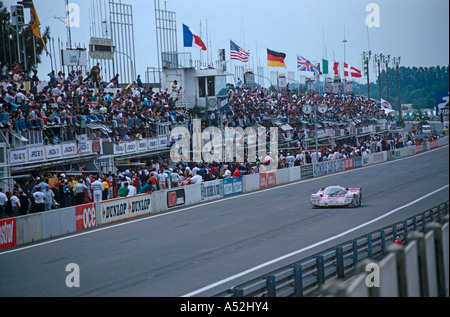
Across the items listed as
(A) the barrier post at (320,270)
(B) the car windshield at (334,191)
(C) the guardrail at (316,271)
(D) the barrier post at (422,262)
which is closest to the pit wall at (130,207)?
(B) the car windshield at (334,191)

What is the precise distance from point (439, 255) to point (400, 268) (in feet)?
4.77

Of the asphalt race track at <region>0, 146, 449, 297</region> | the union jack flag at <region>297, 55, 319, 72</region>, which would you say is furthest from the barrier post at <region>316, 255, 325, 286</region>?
the union jack flag at <region>297, 55, 319, 72</region>

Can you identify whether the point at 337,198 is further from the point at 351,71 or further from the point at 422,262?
the point at 351,71

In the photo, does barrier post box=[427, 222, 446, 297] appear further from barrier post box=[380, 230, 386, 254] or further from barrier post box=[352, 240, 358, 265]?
barrier post box=[380, 230, 386, 254]

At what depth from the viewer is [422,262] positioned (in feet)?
24.9

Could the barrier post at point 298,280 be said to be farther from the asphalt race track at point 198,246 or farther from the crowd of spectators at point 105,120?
the crowd of spectators at point 105,120

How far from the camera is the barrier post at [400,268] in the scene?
6.83 metres

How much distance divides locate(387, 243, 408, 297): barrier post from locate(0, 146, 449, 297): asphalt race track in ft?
22.1

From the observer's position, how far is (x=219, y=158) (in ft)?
140

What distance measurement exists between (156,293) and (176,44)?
42.9 metres

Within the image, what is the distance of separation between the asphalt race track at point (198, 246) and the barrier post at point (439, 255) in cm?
595

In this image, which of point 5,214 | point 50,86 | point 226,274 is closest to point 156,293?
point 226,274

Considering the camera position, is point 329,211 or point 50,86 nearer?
point 329,211
